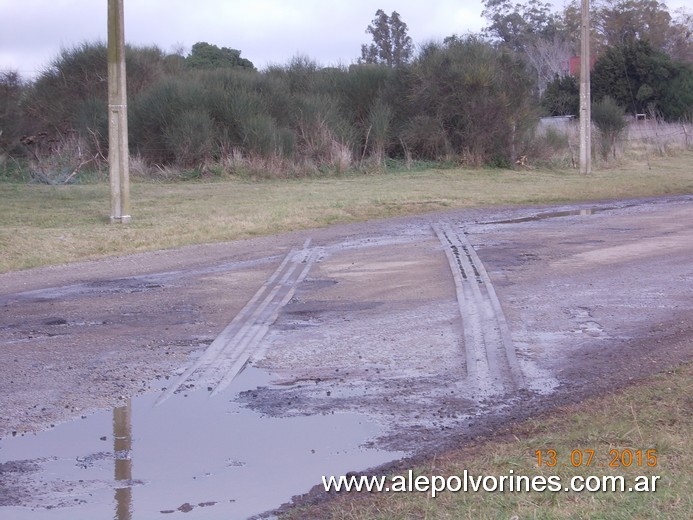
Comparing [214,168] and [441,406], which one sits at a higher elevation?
[214,168]

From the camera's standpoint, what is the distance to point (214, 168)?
28.8 meters

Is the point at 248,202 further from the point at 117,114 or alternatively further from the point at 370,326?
the point at 370,326

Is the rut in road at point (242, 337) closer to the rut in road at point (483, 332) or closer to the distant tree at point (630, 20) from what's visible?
the rut in road at point (483, 332)

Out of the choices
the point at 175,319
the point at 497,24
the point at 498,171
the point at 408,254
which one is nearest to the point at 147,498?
the point at 175,319

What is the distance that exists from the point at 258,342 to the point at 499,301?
9.66 ft

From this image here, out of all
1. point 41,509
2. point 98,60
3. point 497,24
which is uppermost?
point 497,24

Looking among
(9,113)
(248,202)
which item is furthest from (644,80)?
(248,202)

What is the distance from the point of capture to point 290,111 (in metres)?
32.5

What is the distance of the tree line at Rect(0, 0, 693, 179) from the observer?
29984mm

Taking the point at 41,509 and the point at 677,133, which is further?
the point at 677,133

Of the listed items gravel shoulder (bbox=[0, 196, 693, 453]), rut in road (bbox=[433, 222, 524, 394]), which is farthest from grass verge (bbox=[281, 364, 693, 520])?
rut in road (bbox=[433, 222, 524, 394])

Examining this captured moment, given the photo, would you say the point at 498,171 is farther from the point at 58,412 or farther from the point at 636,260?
the point at 58,412

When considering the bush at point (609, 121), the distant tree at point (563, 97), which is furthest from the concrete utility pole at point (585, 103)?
the distant tree at point (563, 97)

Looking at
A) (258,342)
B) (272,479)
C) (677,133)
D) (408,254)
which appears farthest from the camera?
(677,133)
